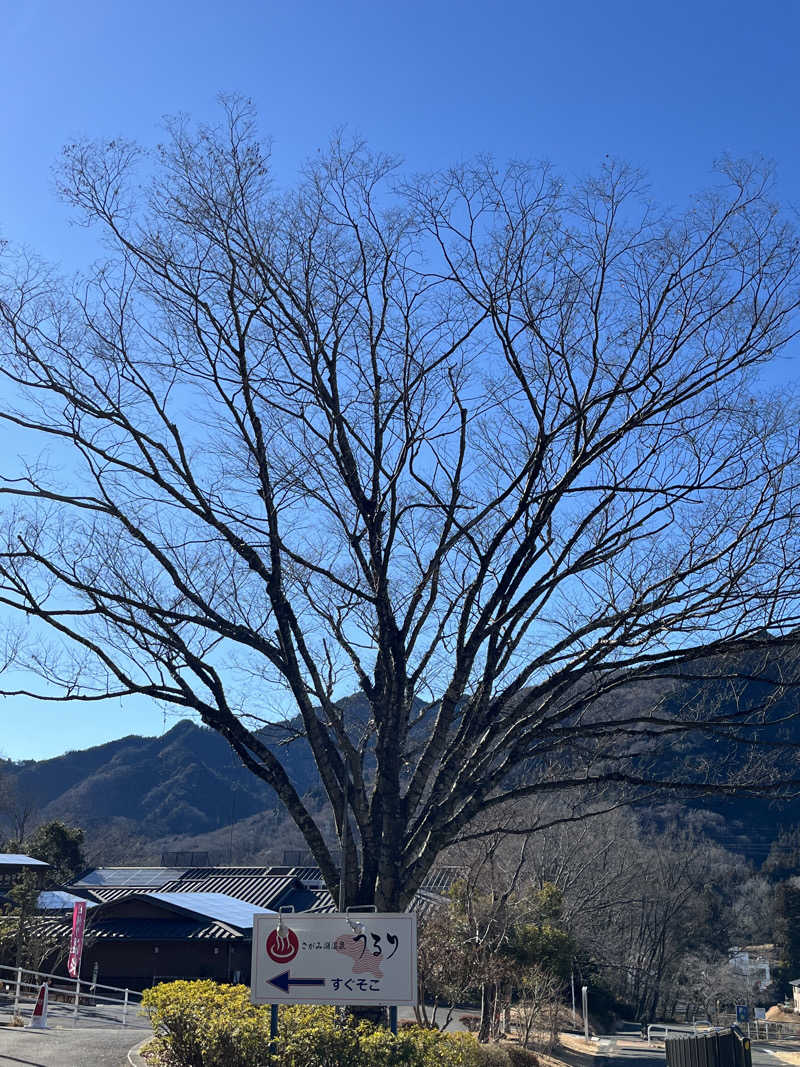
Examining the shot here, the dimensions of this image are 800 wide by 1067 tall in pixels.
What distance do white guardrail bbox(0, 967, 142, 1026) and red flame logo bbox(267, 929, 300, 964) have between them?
10.3 meters

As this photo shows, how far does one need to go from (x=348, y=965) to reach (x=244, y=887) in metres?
33.1

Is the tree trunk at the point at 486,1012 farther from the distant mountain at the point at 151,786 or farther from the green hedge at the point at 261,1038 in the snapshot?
the distant mountain at the point at 151,786

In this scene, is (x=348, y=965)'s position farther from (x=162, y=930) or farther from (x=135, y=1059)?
(x=162, y=930)

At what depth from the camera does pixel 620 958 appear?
47.5m

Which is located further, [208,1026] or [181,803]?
[181,803]

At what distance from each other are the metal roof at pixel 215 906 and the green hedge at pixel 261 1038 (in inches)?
748

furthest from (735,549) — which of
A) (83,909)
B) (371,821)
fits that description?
(83,909)

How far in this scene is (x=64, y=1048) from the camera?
12.0 m

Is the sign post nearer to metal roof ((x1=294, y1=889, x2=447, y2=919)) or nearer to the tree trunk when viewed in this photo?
the tree trunk

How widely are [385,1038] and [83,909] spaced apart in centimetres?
1804

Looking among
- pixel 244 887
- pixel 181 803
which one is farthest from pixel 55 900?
pixel 181 803

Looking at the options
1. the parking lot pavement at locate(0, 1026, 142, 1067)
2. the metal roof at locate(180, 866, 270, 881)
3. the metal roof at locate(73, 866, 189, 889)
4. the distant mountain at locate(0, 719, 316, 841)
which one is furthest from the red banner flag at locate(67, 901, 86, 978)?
the distant mountain at locate(0, 719, 316, 841)

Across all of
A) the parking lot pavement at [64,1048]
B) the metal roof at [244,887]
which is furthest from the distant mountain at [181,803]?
the parking lot pavement at [64,1048]

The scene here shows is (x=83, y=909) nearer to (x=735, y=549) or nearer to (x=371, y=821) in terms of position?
(x=371, y=821)
